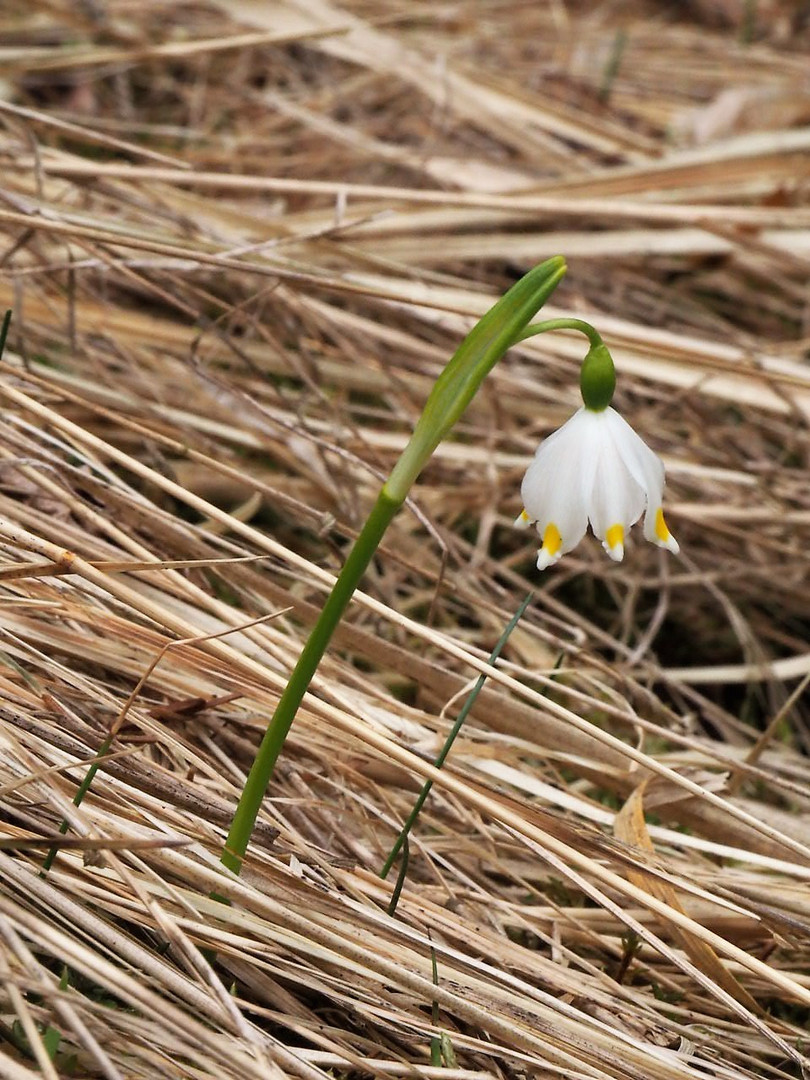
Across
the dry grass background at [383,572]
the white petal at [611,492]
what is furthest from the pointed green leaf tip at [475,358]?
the dry grass background at [383,572]

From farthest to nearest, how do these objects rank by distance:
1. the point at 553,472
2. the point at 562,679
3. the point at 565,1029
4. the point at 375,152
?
the point at 375,152
the point at 562,679
the point at 565,1029
the point at 553,472

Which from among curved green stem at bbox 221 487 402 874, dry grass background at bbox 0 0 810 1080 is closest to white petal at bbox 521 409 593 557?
curved green stem at bbox 221 487 402 874

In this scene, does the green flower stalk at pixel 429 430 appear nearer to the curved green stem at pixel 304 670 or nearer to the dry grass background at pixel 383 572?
the curved green stem at pixel 304 670

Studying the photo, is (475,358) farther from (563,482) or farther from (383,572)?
(383,572)

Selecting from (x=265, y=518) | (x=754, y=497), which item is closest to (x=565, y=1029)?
(x=265, y=518)

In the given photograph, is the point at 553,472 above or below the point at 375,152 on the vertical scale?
below

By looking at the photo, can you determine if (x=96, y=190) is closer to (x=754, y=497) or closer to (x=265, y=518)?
(x=265, y=518)
